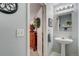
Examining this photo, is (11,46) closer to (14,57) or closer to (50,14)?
(14,57)

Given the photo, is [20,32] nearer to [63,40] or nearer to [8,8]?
[8,8]

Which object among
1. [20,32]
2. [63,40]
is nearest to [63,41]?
[63,40]

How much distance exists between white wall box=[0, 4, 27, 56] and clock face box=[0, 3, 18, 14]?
0.03 metres

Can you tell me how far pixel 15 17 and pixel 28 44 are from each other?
275 mm

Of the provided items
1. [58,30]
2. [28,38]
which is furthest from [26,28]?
[58,30]

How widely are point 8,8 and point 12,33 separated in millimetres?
204

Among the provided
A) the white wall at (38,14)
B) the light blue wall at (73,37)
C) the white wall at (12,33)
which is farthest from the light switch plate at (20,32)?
the light blue wall at (73,37)

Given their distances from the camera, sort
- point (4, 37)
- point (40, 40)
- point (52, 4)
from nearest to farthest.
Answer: point (4, 37), point (52, 4), point (40, 40)

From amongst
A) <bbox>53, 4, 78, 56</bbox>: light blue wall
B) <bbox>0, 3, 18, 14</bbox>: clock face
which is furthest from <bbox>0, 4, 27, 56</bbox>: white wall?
<bbox>53, 4, 78, 56</bbox>: light blue wall

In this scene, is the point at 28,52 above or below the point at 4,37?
below

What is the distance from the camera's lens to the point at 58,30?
97 centimetres

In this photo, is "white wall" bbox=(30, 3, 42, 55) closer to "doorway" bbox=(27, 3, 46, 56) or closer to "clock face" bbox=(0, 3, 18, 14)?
"doorway" bbox=(27, 3, 46, 56)

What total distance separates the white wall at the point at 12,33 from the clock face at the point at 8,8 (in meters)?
0.03

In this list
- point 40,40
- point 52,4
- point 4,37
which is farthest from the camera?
point 40,40
